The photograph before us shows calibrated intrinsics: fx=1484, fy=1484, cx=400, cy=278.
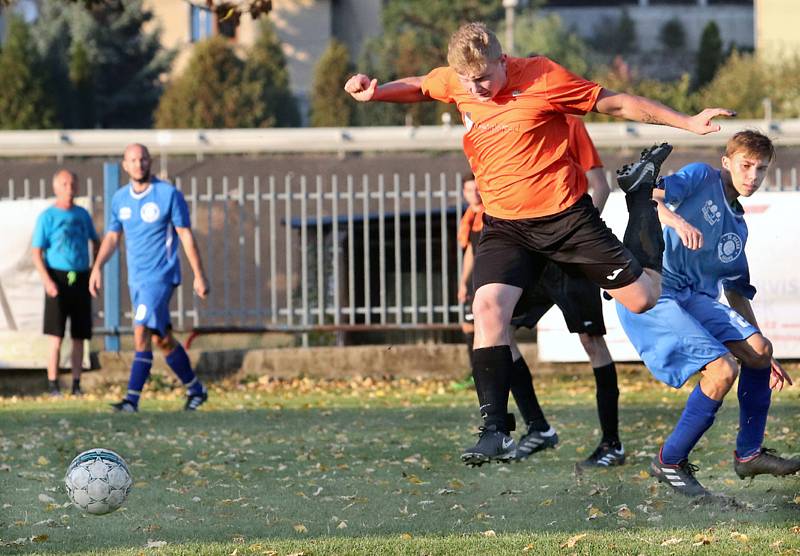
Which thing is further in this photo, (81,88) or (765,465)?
(81,88)

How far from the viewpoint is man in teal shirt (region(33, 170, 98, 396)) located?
1395cm

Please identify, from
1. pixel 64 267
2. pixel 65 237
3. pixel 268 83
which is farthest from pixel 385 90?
pixel 268 83

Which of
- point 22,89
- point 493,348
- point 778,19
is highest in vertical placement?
point 778,19

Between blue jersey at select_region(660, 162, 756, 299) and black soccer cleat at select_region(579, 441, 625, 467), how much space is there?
53.3 inches

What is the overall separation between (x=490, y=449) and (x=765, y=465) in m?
1.57

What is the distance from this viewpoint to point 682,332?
6.79 meters

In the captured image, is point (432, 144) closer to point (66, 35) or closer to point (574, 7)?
point (66, 35)

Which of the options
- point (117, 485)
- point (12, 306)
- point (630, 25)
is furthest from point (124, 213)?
point (630, 25)

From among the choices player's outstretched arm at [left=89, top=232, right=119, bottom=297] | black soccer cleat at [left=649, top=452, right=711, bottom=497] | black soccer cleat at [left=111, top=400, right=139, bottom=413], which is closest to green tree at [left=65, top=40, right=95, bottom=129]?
player's outstretched arm at [left=89, top=232, right=119, bottom=297]

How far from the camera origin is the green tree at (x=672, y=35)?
65.4 metres

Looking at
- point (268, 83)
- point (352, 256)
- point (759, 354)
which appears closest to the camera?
point (759, 354)

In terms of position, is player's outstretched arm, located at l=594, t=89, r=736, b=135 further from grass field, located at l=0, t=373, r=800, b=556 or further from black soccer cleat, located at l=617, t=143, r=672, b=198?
grass field, located at l=0, t=373, r=800, b=556

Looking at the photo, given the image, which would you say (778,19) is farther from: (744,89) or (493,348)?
(493,348)

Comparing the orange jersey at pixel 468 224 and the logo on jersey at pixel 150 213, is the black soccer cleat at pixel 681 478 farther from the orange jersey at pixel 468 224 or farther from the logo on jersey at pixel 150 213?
the logo on jersey at pixel 150 213
